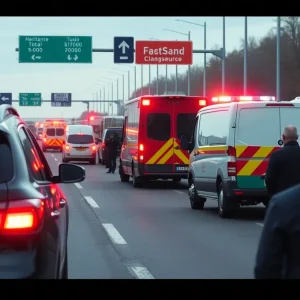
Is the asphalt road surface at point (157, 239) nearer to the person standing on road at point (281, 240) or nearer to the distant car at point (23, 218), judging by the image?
the distant car at point (23, 218)

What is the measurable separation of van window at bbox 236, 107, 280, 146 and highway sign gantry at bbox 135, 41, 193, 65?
28892mm

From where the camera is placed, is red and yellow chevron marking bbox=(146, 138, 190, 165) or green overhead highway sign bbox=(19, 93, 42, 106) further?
green overhead highway sign bbox=(19, 93, 42, 106)

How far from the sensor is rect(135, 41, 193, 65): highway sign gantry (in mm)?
46375

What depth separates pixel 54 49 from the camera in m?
48.1

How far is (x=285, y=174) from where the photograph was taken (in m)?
12.4

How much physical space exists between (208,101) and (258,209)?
7769mm

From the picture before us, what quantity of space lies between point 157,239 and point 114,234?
105cm

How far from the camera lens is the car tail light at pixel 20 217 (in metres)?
5.37

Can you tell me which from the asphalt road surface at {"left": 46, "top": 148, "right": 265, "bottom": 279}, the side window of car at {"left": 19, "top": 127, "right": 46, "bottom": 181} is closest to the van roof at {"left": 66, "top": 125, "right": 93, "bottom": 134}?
the asphalt road surface at {"left": 46, "top": 148, "right": 265, "bottom": 279}

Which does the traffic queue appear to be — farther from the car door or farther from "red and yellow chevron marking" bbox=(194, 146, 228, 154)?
the car door

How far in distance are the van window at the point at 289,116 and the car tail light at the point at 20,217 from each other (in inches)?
490
